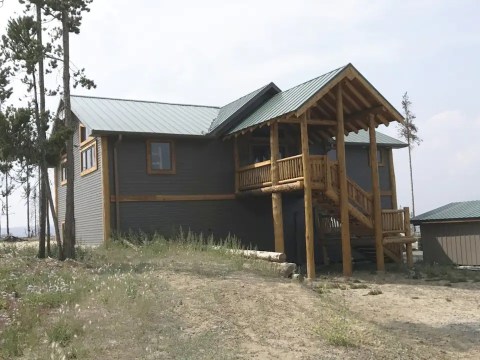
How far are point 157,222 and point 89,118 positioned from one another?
513 centimetres

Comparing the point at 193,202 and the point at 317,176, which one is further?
the point at 193,202

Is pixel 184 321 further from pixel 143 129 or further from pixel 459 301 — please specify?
pixel 143 129

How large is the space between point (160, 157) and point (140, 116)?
2.56 meters

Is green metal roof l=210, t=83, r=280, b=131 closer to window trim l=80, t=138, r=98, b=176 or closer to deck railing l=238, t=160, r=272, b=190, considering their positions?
deck railing l=238, t=160, r=272, b=190

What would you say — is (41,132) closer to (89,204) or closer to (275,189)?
(89,204)

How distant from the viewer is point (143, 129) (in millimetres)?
20922

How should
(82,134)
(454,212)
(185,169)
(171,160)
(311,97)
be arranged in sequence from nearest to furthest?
(311,97), (171,160), (185,169), (454,212), (82,134)

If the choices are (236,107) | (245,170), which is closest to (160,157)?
(245,170)

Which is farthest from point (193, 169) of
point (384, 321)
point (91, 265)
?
point (384, 321)

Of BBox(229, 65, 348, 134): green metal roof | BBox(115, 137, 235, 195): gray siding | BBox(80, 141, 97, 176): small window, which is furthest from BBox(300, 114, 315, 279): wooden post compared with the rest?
BBox(80, 141, 97, 176): small window

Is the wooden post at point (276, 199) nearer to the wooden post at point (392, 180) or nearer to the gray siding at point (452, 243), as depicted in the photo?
the gray siding at point (452, 243)

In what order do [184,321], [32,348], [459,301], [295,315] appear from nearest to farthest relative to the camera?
[32,348]
[184,321]
[295,315]
[459,301]

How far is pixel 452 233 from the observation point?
22078 mm

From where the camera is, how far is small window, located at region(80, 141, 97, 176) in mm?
21828
